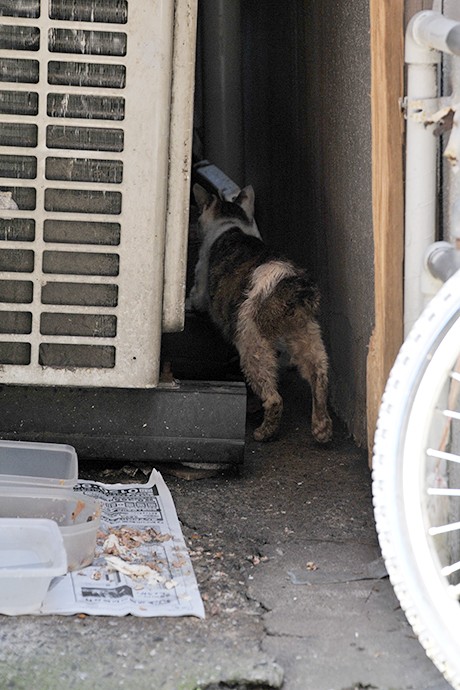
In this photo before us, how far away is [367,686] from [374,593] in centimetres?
41

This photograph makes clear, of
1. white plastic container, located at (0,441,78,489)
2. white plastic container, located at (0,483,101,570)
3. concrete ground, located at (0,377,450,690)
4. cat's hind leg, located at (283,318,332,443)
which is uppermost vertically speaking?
cat's hind leg, located at (283,318,332,443)

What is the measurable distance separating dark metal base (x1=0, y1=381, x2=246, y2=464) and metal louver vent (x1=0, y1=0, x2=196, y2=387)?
14 centimetres

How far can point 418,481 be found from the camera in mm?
Answer: 1835

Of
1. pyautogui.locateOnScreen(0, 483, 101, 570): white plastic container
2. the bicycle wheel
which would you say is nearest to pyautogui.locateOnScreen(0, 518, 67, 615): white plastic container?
pyautogui.locateOnScreen(0, 483, 101, 570): white plastic container

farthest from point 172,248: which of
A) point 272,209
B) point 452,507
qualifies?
point 272,209

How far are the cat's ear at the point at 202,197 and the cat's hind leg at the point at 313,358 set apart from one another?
4.46 ft

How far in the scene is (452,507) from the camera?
236 centimetres

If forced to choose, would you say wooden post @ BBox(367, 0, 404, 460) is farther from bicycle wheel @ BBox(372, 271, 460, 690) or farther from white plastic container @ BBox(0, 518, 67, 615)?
white plastic container @ BBox(0, 518, 67, 615)

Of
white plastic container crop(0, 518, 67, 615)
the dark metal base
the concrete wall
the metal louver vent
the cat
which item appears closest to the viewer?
white plastic container crop(0, 518, 67, 615)

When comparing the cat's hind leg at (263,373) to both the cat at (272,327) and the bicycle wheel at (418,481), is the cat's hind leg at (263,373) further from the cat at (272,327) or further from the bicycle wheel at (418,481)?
the bicycle wheel at (418,481)

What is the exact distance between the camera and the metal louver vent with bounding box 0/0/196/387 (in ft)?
9.05

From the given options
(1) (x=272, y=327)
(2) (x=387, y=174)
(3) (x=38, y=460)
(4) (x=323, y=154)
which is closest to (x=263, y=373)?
(1) (x=272, y=327)

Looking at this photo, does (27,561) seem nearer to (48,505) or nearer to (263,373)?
(48,505)

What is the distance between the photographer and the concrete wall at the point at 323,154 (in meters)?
3.34
